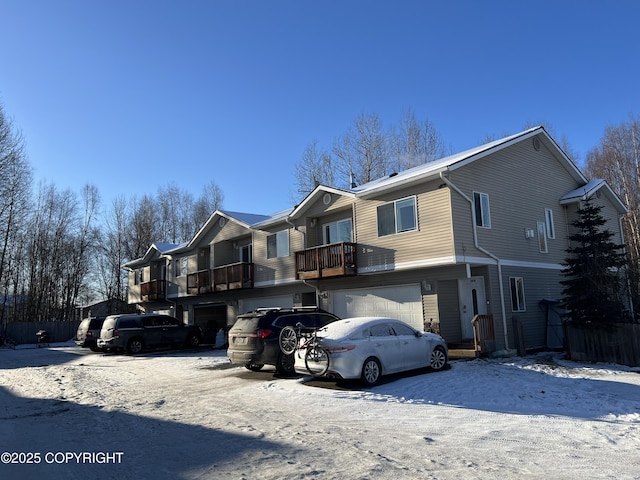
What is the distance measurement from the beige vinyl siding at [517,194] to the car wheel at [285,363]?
6579mm

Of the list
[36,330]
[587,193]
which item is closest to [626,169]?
[587,193]

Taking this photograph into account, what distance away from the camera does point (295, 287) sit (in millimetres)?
22672

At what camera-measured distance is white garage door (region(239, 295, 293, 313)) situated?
23219 mm

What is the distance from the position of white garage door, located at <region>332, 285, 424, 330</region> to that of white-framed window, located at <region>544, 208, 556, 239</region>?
6770mm

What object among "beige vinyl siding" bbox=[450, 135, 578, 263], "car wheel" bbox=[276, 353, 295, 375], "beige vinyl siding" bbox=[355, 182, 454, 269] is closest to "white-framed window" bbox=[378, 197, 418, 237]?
"beige vinyl siding" bbox=[355, 182, 454, 269]

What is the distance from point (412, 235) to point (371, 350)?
22.5 ft

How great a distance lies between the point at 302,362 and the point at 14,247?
40.2 metres

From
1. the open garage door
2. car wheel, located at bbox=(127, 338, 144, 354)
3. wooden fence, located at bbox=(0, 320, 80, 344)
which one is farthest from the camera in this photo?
wooden fence, located at bbox=(0, 320, 80, 344)

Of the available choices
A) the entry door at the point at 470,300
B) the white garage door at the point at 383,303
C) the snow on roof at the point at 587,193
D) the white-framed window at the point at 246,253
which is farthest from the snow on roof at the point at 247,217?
the snow on roof at the point at 587,193

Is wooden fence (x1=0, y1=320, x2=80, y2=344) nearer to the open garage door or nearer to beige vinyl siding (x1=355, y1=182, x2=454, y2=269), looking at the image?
the open garage door

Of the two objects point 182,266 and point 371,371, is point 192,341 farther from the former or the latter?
point 371,371

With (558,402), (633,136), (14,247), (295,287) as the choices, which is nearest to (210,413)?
(558,402)

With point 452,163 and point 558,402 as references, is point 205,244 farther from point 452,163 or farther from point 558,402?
point 558,402

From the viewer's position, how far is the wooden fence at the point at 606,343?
13.8 metres
